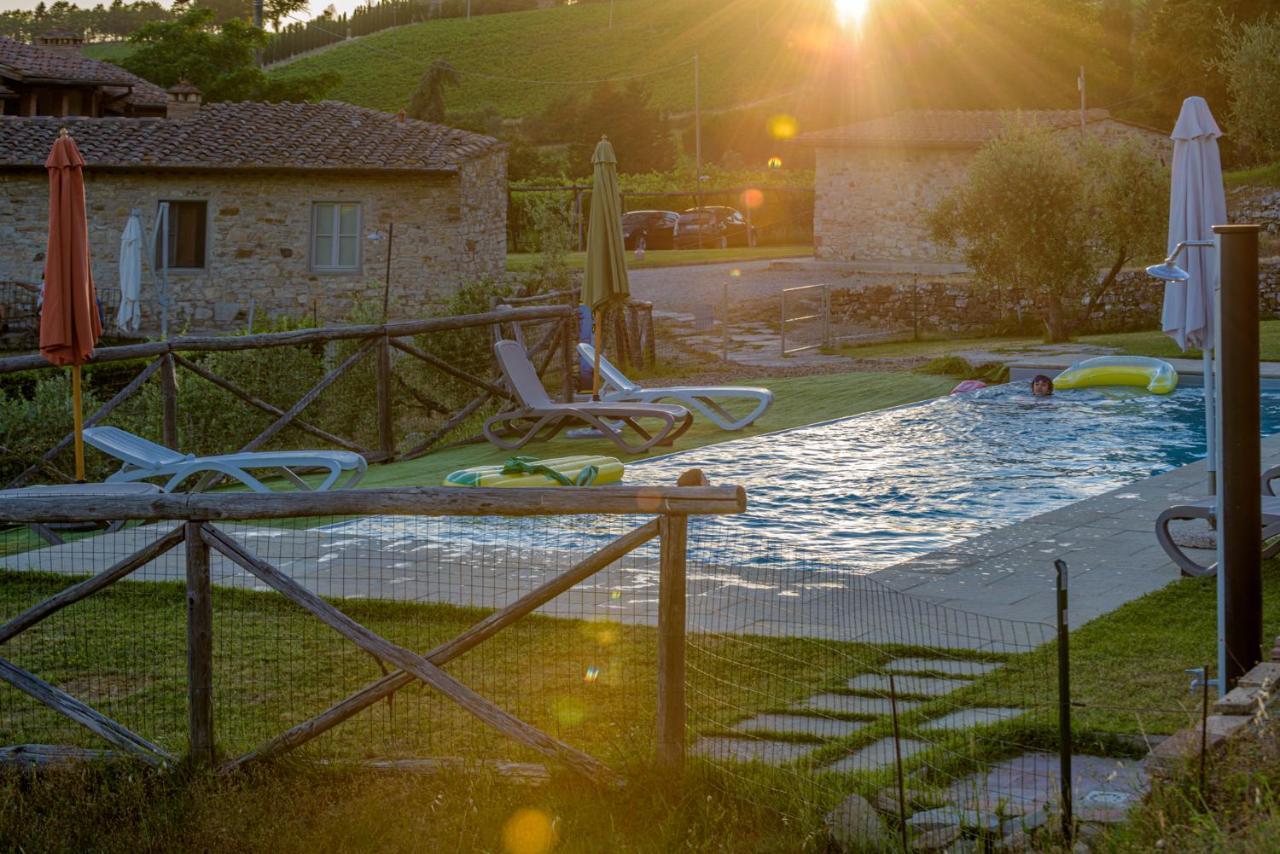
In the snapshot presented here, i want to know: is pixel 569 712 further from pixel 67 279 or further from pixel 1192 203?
pixel 67 279

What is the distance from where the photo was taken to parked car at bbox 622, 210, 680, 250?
41375 mm

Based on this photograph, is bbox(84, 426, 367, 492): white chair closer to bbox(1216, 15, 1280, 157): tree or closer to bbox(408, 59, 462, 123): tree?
bbox(1216, 15, 1280, 157): tree

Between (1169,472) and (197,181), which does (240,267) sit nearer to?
(197,181)

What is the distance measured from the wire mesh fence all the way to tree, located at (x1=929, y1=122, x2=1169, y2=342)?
13.5 m

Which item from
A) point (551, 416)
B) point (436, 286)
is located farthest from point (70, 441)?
point (436, 286)

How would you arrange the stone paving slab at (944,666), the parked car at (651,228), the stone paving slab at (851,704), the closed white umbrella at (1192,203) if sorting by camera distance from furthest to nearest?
the parked car at (651,228) → the closed white umbrella at (1192,203) → the stone paving slab at (944,666) → the stone paving slab at (851,704)

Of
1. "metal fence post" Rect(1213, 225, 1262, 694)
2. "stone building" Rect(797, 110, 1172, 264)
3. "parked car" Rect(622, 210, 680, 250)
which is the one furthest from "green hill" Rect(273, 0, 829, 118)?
"metal fence post" Rect(1213, 225, 1262, 694)

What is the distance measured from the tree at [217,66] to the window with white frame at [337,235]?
65.4 ft

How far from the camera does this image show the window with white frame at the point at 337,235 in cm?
2712

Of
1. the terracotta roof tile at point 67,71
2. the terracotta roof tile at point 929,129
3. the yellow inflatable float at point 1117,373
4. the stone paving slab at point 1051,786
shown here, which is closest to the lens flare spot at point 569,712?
the stone paving slab at point 1051,786

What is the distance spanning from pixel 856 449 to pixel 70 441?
6812 mm

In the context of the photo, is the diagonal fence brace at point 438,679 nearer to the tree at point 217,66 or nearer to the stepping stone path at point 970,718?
the stepping stone path at point 970,718

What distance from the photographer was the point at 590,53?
94.2 metres

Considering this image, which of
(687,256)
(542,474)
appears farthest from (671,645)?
(687,256)
